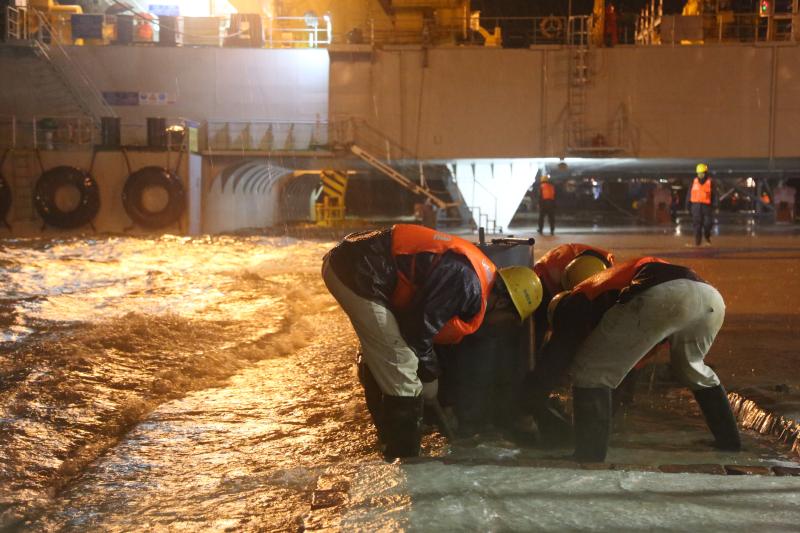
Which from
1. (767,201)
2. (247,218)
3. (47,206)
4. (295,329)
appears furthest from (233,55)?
(767,201)

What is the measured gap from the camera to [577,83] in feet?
82.3

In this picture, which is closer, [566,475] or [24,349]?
[566,475]

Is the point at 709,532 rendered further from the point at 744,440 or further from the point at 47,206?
the point at 47,206

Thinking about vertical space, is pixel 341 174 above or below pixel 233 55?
below

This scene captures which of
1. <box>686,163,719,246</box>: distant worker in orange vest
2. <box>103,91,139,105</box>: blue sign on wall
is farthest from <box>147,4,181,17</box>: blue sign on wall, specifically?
<box>686,163,719,246</box>: distant worker in orange vest

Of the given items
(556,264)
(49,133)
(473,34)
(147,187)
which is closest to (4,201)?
(49,133)

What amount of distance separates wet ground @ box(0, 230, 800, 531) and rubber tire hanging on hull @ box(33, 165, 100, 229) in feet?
39.2

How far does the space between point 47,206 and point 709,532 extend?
70.2 feet

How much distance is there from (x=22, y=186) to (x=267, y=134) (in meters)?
7.08

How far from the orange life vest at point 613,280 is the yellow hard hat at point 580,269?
54 cm

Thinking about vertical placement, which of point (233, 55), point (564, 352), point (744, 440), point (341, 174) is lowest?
point (744, 440)

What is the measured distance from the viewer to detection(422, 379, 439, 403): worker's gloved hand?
4309 mm

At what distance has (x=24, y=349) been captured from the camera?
682cm

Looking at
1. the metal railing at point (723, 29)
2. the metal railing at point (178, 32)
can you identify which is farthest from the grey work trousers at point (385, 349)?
the metal railing at point (723, 29)
